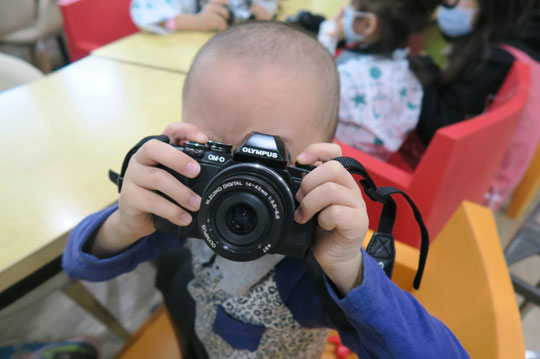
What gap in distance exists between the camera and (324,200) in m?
0.37

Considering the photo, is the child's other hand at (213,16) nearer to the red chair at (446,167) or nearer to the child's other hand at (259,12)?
the child's other hand at (259,12)

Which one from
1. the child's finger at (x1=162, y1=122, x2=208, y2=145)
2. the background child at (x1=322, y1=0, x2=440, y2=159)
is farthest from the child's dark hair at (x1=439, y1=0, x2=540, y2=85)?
the child's finger at (x1=162, y1=122, x2=208, y2=145)

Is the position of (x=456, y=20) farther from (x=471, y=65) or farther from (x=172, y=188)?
(x=172, y=188)

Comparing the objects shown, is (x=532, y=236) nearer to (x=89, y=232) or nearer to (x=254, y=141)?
(x=254, y=141)

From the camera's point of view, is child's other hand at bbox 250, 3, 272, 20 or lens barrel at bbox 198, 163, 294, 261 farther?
child's other hand at bbox 250, 3, 272, 20

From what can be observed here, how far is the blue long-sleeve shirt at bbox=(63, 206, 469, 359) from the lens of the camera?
0.42 meters

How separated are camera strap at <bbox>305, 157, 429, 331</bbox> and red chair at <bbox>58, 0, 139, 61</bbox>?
130 cm

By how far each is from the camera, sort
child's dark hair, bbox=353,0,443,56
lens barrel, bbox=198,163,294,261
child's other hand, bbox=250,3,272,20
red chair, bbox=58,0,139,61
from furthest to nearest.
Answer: child's other hand, bbox=250,3,272,20 → red chair, bbox=58,0,139,61 → child's dark hair, bbox=353,0,443,56 → lens barrel, bbox=198,163,294,261

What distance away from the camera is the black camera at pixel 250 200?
344mm

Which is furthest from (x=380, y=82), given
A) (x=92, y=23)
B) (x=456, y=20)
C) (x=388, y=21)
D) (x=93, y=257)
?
(x=92, y=23)

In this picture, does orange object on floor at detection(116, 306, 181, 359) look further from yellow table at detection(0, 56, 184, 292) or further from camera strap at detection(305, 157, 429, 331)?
camera strap at detection(305, 157, 429, 331)

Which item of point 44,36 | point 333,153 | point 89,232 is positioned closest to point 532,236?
point 333,153

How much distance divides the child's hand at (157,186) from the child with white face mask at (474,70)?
3.08 ft

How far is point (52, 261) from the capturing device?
2.02 feet
